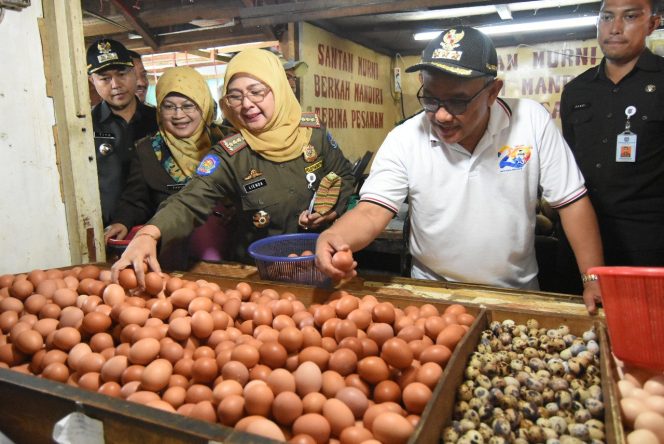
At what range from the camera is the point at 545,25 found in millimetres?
6125

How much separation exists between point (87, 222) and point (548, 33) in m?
6.44

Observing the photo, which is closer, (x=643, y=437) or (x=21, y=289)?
(x=643, y=437)

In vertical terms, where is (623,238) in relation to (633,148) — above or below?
below

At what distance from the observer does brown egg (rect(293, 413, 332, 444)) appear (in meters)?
1.25

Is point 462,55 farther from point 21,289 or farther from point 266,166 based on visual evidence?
point 21,289

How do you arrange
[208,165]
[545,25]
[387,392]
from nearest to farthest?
[387,392], [208,165], [545,25]

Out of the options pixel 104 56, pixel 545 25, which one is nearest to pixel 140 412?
pixel 104 56

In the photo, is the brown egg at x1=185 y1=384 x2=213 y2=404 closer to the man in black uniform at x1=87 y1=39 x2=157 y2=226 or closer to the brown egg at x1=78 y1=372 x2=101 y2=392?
the brown egg at x1=78 y1=372 x2=101 y2=392

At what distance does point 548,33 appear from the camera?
6.80 metres

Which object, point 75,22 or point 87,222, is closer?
point 75,22

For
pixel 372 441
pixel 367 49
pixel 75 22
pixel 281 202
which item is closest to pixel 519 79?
pixel 367 49

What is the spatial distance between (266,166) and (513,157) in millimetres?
1368

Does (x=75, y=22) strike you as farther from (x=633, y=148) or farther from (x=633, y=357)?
(x=633, y=148)

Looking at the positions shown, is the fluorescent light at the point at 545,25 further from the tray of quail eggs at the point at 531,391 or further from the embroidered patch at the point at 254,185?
the tray of quail eggs at the point at 531,391
